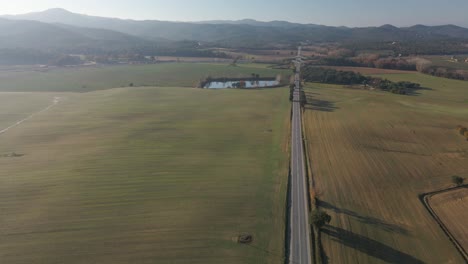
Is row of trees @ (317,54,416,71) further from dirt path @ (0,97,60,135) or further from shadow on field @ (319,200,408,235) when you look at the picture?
shadow on field @ (319,200,408,235)

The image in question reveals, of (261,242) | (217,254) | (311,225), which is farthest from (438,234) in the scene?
(217,254)

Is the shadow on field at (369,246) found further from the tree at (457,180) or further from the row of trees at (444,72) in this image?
the row of trees at (444,72)

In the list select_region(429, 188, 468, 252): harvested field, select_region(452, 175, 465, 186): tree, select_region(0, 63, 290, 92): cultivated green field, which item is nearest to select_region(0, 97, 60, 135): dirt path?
select_region(0, 63, 290, 92): cultivated green field

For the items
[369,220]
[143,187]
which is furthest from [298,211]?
[143,187]

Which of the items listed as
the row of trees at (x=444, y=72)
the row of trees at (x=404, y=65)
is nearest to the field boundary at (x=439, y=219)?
the row of trees at (x=444, y=72)

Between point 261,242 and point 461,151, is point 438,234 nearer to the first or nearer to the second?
point 261,242

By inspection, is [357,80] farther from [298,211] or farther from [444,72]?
[298,211]
